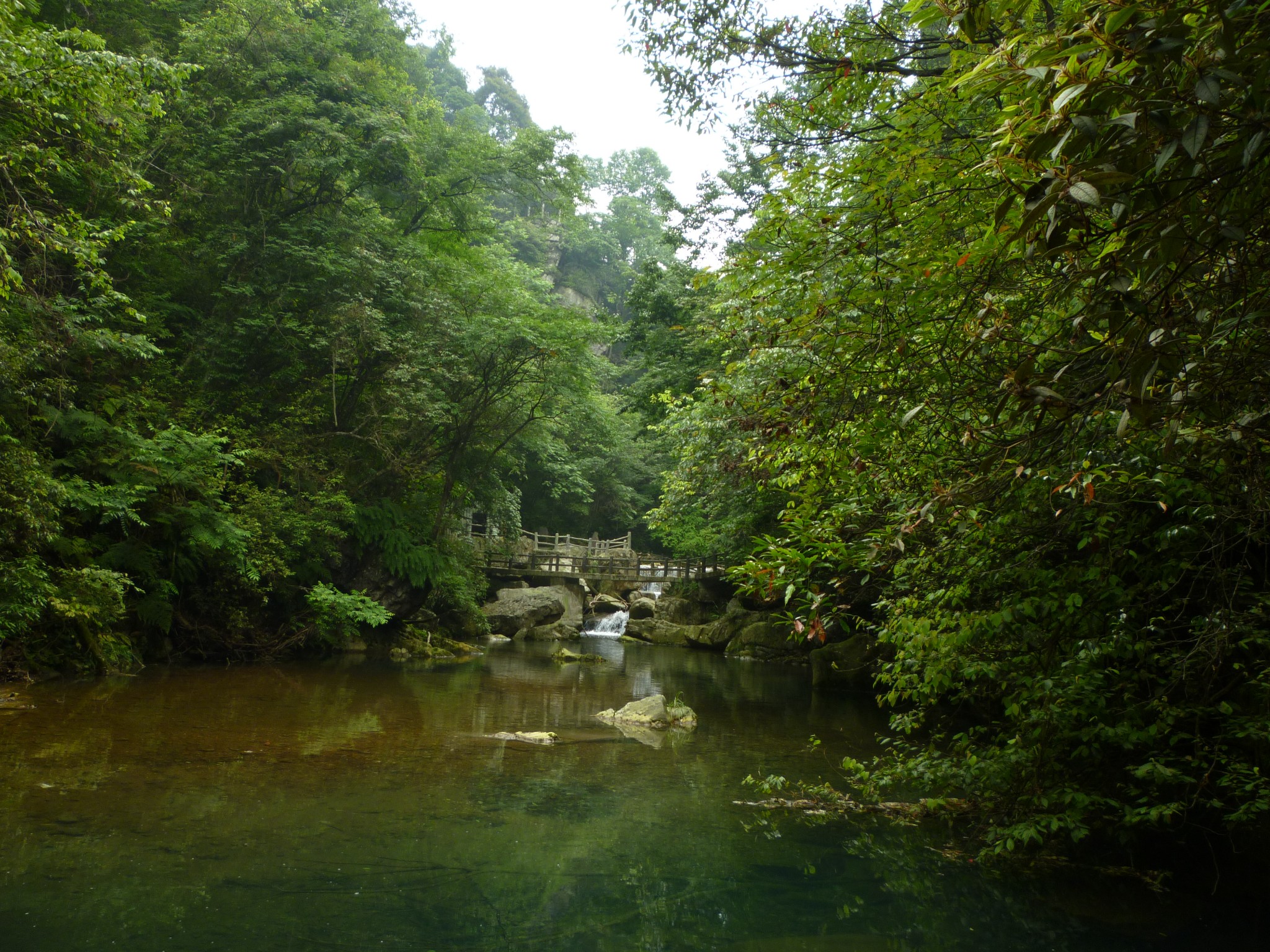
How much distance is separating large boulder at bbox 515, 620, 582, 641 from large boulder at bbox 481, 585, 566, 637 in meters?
0.22

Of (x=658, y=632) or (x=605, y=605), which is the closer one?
(x=658, y=632)

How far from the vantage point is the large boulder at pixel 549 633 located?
74.4 ft

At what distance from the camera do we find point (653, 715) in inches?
419

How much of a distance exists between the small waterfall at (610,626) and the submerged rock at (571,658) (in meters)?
7.17

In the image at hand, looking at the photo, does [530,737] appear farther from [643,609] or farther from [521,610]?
[643,609]

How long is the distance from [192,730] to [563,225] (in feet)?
149

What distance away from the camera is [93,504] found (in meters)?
10.6

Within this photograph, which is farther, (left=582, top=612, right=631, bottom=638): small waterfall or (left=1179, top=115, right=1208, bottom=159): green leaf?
(left=582, top=612, right=631, bottom=638): small waterfall

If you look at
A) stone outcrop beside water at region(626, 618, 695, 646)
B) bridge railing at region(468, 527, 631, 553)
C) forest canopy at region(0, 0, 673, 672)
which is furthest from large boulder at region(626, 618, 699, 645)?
bridge railing at region(468, 527, 631, 553)

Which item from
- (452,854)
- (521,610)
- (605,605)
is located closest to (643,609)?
(605,605)

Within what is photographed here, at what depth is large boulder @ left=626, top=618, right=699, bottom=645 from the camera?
22656mm

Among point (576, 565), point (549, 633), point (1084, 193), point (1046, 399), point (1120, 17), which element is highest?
point (1120, 17)

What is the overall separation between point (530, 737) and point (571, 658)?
828 centimetres

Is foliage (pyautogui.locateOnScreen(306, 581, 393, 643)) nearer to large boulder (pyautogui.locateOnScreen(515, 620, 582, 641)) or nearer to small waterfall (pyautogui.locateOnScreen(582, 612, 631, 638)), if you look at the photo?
large boulder (pyautogui.locateOnScreen(515, 620, 582, 641))
